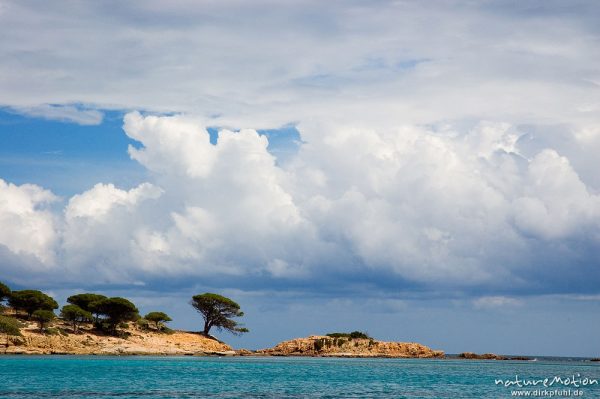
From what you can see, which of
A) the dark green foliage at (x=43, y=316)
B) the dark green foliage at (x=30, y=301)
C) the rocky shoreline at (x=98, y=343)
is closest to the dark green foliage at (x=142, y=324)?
the rocky shoreline at (x=98, y=343)

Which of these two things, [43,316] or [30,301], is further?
[30,301]

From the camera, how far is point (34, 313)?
165625 millimetres

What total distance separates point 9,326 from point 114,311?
102 ft

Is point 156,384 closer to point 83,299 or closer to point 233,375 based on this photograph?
point 233,375

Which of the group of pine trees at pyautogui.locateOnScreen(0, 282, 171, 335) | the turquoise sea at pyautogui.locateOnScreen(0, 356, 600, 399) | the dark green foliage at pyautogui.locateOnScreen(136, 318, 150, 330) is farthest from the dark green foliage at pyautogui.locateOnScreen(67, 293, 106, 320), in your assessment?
the turquoise sea at pyautogui.locateOnScreen(0, 356, 600, 399)

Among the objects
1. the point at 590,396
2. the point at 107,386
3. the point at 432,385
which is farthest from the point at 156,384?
the point at 590,396

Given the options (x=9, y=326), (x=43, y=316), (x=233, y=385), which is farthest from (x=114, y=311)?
(x=233, y=385)

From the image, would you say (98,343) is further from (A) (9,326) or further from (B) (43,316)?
(A) (9,326)

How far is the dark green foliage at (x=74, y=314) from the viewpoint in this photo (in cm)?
17175

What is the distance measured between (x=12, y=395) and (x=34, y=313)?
345 ft

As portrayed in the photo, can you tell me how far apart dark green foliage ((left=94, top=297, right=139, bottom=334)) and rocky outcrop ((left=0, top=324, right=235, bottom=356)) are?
12.8 ft

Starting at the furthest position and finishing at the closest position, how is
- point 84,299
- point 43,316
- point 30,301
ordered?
point 84,299, point 30,301, point 43,316

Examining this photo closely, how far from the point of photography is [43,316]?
161625mm

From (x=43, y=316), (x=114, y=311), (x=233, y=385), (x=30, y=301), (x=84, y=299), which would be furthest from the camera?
(x=84, y=299)
